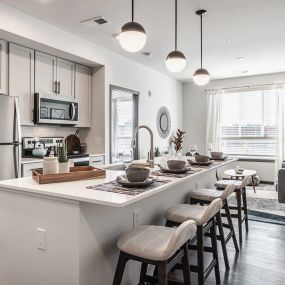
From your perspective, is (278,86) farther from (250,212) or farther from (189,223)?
(189,223)

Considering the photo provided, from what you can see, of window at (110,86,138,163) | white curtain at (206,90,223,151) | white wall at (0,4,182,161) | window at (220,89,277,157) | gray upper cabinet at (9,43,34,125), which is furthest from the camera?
white curtain at (206,90,223,151)

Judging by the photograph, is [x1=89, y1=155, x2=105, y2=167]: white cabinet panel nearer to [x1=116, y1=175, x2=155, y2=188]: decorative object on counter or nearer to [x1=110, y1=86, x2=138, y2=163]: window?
[x1=110, y1=86, x2=138, y2=163]: window

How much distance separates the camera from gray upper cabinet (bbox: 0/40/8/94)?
336cm

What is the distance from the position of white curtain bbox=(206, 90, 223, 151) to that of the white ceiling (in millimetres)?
1929

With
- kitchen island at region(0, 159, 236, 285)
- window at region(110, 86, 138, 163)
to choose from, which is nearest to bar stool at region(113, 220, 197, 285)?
kitchen island at region(0, 159, 236, 285)

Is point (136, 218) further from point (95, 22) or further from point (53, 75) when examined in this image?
point (53, 75)

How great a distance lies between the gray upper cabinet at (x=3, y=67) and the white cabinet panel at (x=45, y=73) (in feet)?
1.51

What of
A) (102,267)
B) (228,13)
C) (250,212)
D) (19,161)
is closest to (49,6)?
(19,161)

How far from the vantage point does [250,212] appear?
165 inches

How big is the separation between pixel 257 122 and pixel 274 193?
6.45 ft

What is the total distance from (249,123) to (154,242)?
6039 mm

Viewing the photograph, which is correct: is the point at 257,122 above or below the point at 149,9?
below

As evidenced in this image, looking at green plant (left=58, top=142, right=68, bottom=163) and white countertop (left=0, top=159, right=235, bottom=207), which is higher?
green plant (left=58, top=142, right=68, bottom=163)

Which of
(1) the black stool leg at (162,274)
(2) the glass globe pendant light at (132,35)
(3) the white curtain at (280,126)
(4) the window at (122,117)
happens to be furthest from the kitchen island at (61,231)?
(3) the white curtain at (280,126)
